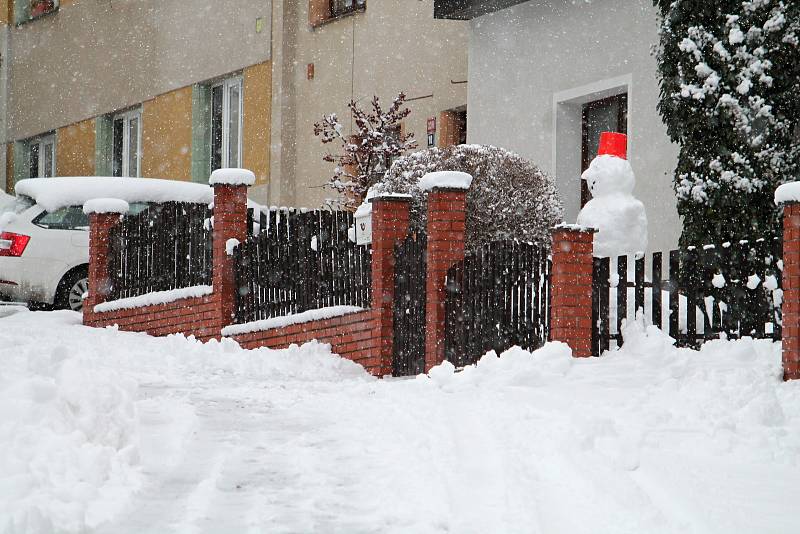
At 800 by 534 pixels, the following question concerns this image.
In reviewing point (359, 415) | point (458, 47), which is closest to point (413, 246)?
point (359, 415)

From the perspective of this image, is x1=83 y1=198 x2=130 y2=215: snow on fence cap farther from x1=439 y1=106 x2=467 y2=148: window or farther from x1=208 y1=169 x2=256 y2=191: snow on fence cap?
x1=439 y1=106 x2=467 y2=148: window

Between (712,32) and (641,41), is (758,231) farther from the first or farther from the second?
(641,41)

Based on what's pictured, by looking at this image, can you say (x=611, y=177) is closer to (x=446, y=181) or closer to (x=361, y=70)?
(x=446, y=181)

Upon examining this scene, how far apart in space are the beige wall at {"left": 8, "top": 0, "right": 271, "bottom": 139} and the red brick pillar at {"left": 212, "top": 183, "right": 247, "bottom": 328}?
8.99 metres

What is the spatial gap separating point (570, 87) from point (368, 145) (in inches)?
170

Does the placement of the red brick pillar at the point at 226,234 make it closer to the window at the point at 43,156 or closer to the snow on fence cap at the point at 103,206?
the snow on fence cap at the point at 103,206

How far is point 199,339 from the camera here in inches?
524

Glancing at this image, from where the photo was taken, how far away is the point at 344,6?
20688 mm

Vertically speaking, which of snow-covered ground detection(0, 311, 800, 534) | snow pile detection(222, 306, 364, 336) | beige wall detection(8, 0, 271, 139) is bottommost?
snow-covered ground detection(0, 311, 800, 534)

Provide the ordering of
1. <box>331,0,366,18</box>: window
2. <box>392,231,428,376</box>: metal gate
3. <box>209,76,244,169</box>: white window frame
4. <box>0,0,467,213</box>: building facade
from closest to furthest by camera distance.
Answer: <box>392,231,428,376</box>: metal gate
<box>0,0,467,213</box>: building facade
<box>331,0,366,18</box>: window
<box>209,76,244,169</box>: white window frame

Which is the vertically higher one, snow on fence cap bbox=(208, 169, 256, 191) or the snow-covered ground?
snow on fence cap bbox=(208, 169, 256, 191)

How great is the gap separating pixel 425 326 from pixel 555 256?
5.65 feet

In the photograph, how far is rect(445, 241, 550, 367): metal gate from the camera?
9234mm

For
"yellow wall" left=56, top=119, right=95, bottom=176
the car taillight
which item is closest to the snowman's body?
the car taillight
